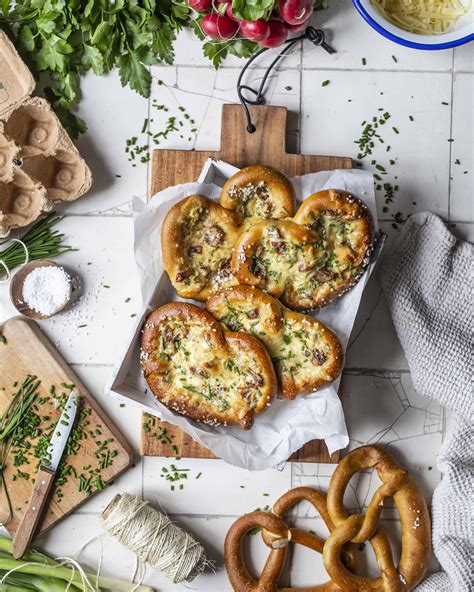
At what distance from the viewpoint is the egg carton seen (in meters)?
2.34

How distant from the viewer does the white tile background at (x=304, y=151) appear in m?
2.46

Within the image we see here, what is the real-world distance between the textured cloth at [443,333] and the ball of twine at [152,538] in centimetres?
77

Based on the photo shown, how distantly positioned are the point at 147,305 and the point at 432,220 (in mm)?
952

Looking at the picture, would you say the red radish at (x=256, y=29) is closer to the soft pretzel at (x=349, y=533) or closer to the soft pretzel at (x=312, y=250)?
the soft pretzel at (x=312, y=250)

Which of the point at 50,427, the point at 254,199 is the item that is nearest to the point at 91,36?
the point at 254,199

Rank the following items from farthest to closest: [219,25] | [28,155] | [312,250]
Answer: [28,155]
[219,25]
[312,250]

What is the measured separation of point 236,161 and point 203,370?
2.28 ft

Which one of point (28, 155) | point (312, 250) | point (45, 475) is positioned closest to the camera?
point (312, 250)

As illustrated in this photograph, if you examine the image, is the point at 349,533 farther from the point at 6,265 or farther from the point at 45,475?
the point at 6,265

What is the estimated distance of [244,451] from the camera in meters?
2.24

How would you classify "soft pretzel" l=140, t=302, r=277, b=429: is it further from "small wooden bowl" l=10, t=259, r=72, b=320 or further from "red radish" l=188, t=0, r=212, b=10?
"red radish" l=188, t=0, r=212, b=10

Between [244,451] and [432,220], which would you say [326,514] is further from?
[432,220]

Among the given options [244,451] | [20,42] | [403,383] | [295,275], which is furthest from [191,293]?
[20,42]

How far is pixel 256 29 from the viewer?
7.25 ft
